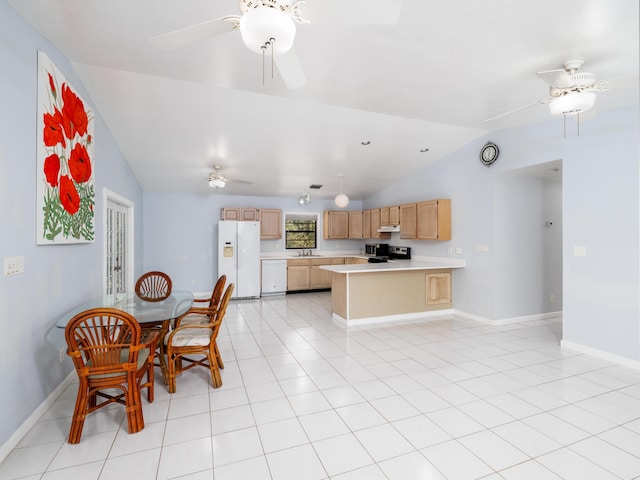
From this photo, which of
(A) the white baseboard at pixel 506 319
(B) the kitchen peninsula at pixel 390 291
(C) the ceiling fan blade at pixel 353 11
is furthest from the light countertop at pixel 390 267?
(C) the ceiling fan blade at pixel 353 11

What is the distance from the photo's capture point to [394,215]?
6.34 m

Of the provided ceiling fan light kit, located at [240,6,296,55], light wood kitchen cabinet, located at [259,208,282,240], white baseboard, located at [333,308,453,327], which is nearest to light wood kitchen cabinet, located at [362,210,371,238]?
light wood kitchen cabinet, located at [259,208,282,240]

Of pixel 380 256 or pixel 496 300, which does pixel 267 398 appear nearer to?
pixel 496 300

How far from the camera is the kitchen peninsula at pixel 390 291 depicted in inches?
185

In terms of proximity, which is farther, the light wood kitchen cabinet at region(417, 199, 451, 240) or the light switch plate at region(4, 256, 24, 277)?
the light wood kitchen cabinet at region(417, 199, 451, 240)

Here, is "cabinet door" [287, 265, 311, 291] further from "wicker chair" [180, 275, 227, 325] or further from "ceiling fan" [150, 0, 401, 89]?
"ceiling fan" [150, 0, 401, 89]

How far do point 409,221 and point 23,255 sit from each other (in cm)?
530

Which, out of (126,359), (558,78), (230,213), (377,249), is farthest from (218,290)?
(377,249)

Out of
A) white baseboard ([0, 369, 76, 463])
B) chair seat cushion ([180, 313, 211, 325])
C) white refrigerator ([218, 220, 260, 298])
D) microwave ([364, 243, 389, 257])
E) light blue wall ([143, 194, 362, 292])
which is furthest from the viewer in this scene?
microwave ([364, 243, 389, 257])

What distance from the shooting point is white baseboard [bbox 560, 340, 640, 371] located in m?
3.16

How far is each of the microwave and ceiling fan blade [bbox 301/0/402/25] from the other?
223 inches

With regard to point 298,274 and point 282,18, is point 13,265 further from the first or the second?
point 298,274

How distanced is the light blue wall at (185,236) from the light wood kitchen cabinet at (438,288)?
14.3ft

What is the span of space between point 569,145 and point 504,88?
134 cm
